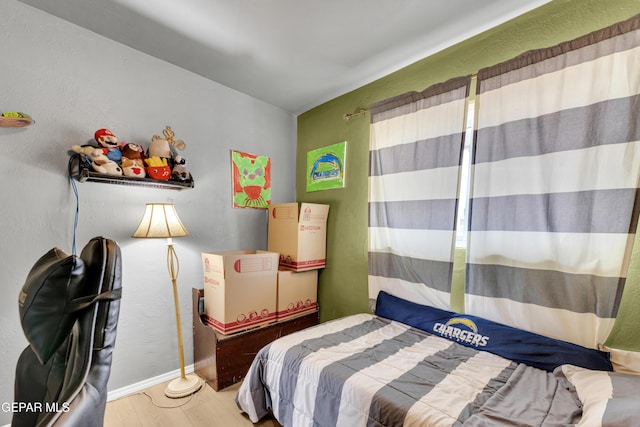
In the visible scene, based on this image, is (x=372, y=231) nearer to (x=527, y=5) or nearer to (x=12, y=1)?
(x=527, y=5)

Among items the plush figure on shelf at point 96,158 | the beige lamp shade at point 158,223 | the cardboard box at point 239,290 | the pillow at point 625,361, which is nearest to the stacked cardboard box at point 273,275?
the cardboard box at point 239,290

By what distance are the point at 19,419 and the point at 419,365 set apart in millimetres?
1538

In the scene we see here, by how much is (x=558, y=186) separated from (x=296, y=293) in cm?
197

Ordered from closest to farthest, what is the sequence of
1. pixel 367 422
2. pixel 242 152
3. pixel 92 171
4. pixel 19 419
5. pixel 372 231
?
pixel 19 419
pixel 367 422
pixel 92 171
pixel 372 231
pixel 242 152

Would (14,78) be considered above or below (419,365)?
above

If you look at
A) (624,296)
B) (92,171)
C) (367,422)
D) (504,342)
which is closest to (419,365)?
(367,422)

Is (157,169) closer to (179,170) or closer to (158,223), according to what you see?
(179,170)

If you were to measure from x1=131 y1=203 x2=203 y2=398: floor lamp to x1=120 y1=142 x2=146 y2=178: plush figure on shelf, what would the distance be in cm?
23

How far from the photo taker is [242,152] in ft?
8.38

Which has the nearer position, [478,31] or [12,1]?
[12,1]

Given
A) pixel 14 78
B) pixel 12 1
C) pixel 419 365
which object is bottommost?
pixel 419 365

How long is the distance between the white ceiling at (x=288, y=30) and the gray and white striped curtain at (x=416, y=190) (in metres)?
0.34

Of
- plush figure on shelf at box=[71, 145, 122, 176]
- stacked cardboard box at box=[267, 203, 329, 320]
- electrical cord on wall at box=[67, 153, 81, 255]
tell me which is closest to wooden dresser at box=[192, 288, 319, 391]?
stacked cardboard box at box=[267, 203, 329, 320]

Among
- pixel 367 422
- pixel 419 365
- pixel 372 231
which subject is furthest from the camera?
pixel 372 231
